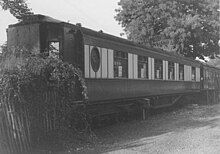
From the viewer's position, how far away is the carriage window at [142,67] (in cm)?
1384

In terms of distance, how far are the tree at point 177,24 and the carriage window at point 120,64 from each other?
15.6m

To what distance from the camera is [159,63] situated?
16.2 m

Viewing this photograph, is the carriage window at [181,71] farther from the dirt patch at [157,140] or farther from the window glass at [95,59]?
the window glass at [95,59]

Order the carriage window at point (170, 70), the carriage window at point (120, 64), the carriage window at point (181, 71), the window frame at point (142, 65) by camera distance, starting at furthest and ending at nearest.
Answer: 1. the carriage window at point (181, 71)
2. the carriage window at point (170, 70)
3. the window frame at point (142, 65)
4. the carriage window at point (120, 64)

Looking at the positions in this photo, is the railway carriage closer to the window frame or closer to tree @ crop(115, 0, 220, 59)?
the window frame

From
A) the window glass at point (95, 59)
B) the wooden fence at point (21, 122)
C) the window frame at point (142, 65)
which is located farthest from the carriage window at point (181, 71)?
the wooden fence at point (21, 122)

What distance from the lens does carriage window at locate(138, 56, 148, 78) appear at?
13.8 m

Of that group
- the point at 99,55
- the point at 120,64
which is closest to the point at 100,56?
the point at 99,55

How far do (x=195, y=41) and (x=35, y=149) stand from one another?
2457cm

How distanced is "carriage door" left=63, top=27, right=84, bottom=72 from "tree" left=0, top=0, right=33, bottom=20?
10.4 feet

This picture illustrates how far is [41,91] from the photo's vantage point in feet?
24.3

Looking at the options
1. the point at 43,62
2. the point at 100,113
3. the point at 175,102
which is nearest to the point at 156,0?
the point at 175,102

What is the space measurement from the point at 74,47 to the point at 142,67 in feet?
17.5

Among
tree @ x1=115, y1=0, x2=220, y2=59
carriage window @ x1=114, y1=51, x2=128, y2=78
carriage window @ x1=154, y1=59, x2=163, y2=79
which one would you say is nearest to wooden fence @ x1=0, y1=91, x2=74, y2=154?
carriage window @ x1=114, y1=51, x2=128, y2=78
